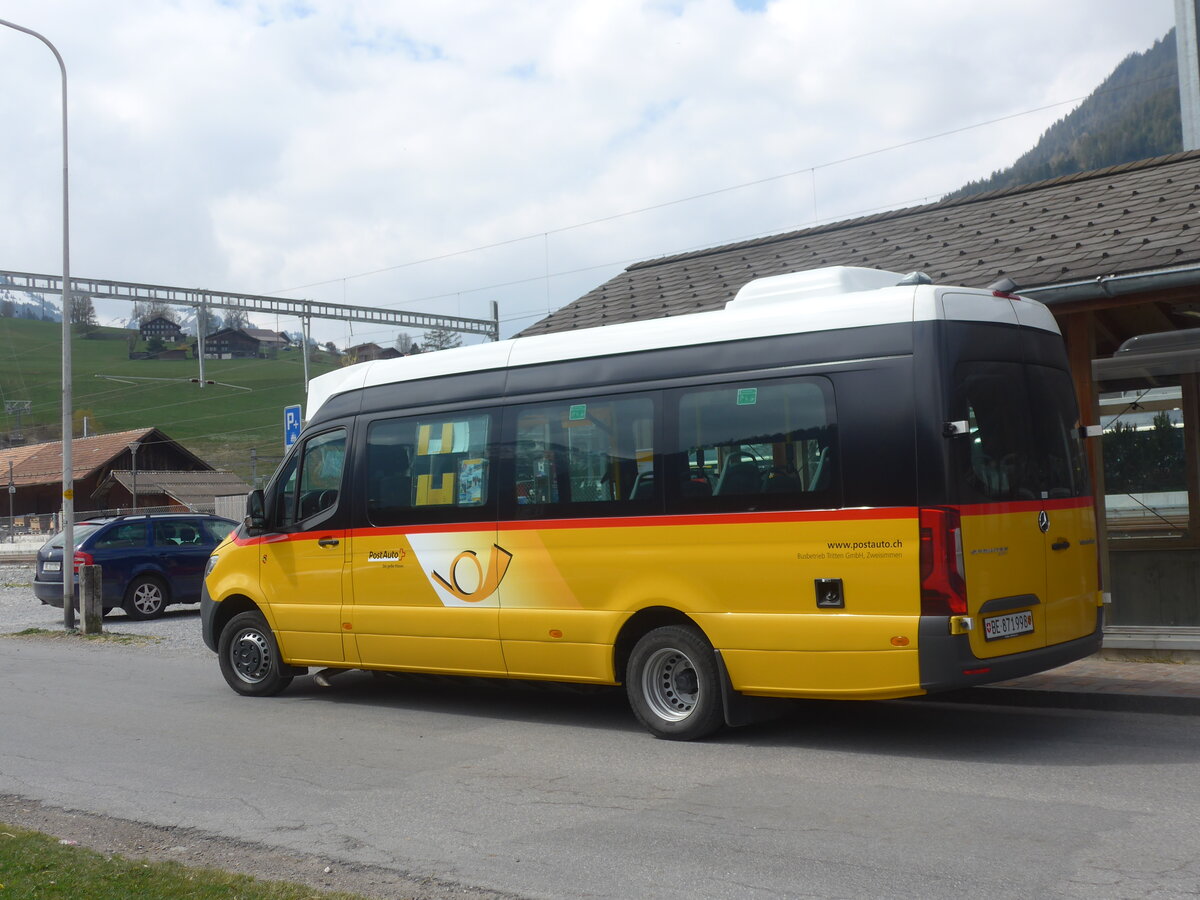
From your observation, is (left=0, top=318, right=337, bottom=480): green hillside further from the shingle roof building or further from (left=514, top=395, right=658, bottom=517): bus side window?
(left=514, top=395, right=658, bottom=517): bus side window

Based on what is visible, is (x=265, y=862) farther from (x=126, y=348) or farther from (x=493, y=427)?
(x=126, y=348)

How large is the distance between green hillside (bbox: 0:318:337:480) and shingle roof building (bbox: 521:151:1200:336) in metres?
63.3

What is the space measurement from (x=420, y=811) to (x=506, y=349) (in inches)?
156

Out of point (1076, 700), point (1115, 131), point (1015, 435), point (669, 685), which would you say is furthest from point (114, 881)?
point (1115, 131)

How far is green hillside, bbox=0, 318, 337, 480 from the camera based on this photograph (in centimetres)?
8594

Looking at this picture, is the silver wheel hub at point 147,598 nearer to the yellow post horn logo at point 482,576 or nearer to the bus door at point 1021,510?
the yellow post horn logo at point 482,576

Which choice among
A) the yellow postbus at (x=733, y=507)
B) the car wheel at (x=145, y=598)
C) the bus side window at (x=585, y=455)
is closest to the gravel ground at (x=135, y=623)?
the car wheel at (x=145, y=598)

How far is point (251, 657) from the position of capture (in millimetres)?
10992

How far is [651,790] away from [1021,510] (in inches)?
110

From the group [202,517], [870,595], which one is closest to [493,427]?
[870,595]

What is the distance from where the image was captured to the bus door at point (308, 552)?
10219 millimetres

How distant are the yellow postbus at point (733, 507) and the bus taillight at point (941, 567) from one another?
0.04ft

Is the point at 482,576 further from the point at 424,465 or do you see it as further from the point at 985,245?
the point at 985,245

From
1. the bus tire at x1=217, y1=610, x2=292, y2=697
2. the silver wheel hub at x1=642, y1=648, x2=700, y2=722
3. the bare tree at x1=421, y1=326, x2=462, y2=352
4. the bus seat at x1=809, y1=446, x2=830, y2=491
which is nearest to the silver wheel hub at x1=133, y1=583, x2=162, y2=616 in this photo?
the bus tire at x1=217, y1=610, x2=292, y2=697
